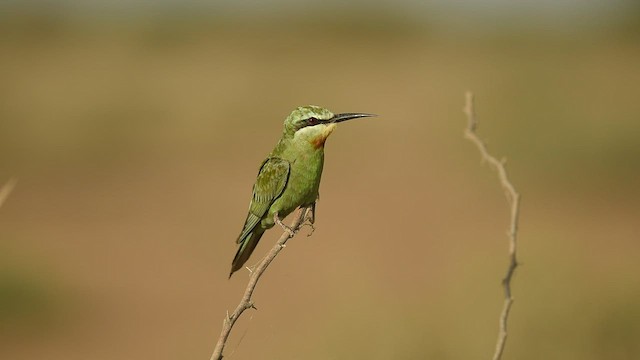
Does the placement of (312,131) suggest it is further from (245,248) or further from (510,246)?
(510,246)

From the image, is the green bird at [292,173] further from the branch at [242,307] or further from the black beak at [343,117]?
the branch at [242,307]

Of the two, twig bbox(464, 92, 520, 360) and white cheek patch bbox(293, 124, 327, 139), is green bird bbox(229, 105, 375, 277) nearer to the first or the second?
white cheek patch bbox(293, 124, 327, 139)

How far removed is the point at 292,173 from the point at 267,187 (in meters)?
0.10

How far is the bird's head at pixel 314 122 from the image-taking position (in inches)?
128

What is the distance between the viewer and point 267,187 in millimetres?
3391

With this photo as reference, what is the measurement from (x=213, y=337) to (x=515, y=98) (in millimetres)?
9632

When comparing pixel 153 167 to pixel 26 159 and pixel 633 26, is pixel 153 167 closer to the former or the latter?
pixel 26 159

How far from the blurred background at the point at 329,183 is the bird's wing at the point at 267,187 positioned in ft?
4.01

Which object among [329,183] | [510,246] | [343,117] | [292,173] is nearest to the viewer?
[510,246]

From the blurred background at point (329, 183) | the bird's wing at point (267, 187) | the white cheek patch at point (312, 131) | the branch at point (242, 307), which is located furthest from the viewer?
the blurred background at point (329, 183)

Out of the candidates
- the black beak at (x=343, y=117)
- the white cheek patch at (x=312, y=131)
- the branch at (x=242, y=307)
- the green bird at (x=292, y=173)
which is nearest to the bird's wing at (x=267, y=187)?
the green bird at (x=292, y=173)

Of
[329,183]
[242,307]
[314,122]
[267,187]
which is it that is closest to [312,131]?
[314,122]

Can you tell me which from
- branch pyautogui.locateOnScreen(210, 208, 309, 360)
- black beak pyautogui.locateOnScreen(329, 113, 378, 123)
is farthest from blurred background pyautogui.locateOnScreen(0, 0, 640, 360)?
black beak pyautogui.locateOnScreen(329, 113, 378, 123)

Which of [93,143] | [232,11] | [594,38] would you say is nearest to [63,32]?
[232,11]
